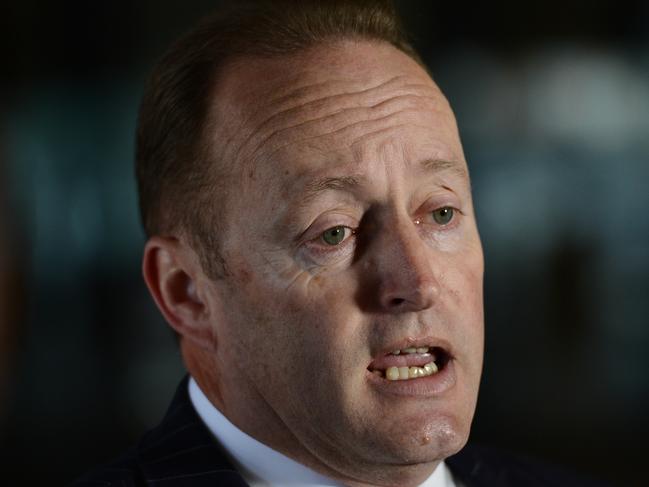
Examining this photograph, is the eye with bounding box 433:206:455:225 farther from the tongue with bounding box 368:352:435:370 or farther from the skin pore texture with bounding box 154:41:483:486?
the tongue with bounding box 368:352:435:370

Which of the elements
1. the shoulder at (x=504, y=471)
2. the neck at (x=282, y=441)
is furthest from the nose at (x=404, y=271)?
the shoulder at (x=504, y=471)

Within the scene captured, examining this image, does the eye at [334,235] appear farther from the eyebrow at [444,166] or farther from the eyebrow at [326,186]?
the eyebrow at [444,166]

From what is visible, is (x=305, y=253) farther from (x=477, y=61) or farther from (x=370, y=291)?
(x=477, y=61)

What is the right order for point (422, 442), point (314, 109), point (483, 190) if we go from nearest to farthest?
point (422, 442) < point (314, 109) < point (483, 190)

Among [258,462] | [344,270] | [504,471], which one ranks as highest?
[344,270]

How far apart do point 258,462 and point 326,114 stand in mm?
627

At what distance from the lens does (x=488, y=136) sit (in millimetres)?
6059

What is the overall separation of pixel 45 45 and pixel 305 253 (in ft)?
15.4

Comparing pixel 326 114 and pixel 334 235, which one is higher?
pixel 326 114

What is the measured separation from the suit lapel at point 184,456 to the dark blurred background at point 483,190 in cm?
410

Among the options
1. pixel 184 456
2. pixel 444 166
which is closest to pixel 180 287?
pixel 184 456

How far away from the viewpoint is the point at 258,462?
Answer: 182cm

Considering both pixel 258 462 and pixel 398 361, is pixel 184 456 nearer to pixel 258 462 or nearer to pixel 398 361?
pixel 258 462

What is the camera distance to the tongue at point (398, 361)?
170cm
